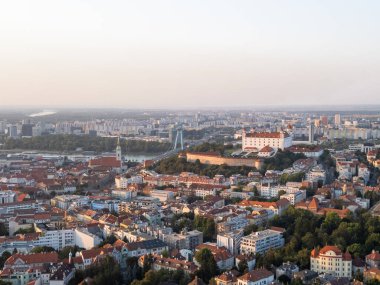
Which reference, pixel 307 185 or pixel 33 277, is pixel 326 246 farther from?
pixel 307 185

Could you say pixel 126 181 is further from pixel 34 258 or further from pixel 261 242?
pixel 34 258

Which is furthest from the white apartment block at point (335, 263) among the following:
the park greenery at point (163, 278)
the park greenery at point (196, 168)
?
the park greenery at point (196, 168)

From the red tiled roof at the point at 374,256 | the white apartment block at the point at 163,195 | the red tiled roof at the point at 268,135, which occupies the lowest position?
the white apartment block at the point at 163,195

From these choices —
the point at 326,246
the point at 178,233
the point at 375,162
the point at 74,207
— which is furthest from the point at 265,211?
the point at 375,162

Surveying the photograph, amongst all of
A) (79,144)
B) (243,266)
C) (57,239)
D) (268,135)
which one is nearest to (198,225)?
(243,266)

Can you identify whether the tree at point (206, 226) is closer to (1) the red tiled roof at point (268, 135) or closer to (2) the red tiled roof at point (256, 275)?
(2) the red tiled roof at point (256, 275)
